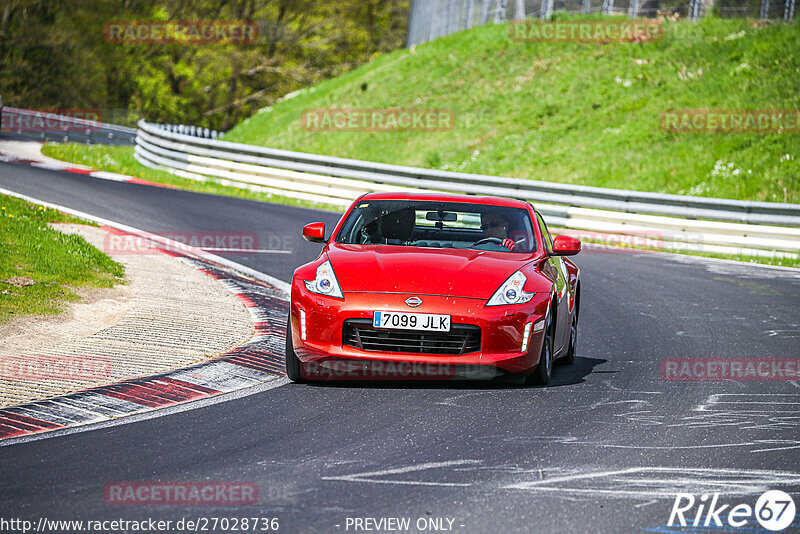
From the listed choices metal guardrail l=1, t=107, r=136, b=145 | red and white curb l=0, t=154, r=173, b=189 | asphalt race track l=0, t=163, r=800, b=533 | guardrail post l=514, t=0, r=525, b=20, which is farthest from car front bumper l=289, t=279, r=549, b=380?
metal guardrail l=1, t=107, r=136, b=145

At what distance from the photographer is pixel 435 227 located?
878 centimetres

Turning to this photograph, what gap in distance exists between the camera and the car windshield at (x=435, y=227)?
854 centimetres

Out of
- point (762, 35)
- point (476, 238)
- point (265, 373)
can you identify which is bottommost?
point (265, 373)

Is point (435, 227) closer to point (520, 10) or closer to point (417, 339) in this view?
point (417, 339)

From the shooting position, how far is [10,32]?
49.6m

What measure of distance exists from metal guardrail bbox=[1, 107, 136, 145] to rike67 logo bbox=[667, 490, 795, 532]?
33461 millimetres

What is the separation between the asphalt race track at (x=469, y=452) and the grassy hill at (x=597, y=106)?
51.9 ft

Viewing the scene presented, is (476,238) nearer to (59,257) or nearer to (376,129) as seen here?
(59,257)

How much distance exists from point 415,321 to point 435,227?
1.68 m

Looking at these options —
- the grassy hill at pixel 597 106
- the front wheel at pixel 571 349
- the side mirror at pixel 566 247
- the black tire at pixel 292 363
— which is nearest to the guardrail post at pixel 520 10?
the grassy hill at pixel 597 106

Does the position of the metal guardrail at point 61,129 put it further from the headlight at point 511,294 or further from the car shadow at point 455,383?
the headlight at point 511,294

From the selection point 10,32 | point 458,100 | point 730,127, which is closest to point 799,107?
point 730,127

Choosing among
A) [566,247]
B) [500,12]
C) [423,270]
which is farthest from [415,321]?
[500,12]

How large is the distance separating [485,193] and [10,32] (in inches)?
1377
